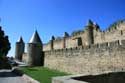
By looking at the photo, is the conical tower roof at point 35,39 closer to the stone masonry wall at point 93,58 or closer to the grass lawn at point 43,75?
the stone masonry wall at point 93,58

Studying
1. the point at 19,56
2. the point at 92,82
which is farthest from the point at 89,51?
the point at 19,56

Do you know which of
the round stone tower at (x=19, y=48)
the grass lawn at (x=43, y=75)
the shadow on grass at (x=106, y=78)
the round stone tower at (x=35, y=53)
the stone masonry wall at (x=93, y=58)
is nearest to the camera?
the shadow on grass at (x=106, y=78)

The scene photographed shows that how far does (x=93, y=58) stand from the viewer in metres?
15.3

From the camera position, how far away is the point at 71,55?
19047 mm

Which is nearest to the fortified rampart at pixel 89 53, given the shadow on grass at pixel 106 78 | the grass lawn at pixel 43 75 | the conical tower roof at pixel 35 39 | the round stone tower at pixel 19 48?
the conical tower roof at pixel 35 39

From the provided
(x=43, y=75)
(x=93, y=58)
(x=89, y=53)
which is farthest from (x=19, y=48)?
(x=93, y=58)

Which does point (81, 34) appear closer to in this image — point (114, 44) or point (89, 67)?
point (89, 67)

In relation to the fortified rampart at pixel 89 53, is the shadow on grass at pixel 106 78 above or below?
below

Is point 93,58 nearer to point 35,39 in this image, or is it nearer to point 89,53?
point 89,53

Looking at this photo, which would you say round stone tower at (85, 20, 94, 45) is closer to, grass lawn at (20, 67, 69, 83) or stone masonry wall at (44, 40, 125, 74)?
stone masonry wall at (44, 40, 125, 74)

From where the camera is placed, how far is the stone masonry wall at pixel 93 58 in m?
12.6

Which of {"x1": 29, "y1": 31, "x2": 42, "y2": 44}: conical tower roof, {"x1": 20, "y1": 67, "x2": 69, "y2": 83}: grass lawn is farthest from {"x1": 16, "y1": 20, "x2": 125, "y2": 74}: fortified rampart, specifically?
{"x1": 20, "y1": 67, "x2": 69, "y2": 83}: grass lawn

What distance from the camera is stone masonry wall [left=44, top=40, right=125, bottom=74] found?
1265 centimetres

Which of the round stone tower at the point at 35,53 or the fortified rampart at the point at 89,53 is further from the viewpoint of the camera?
the round stone tower at the point at 35,53
